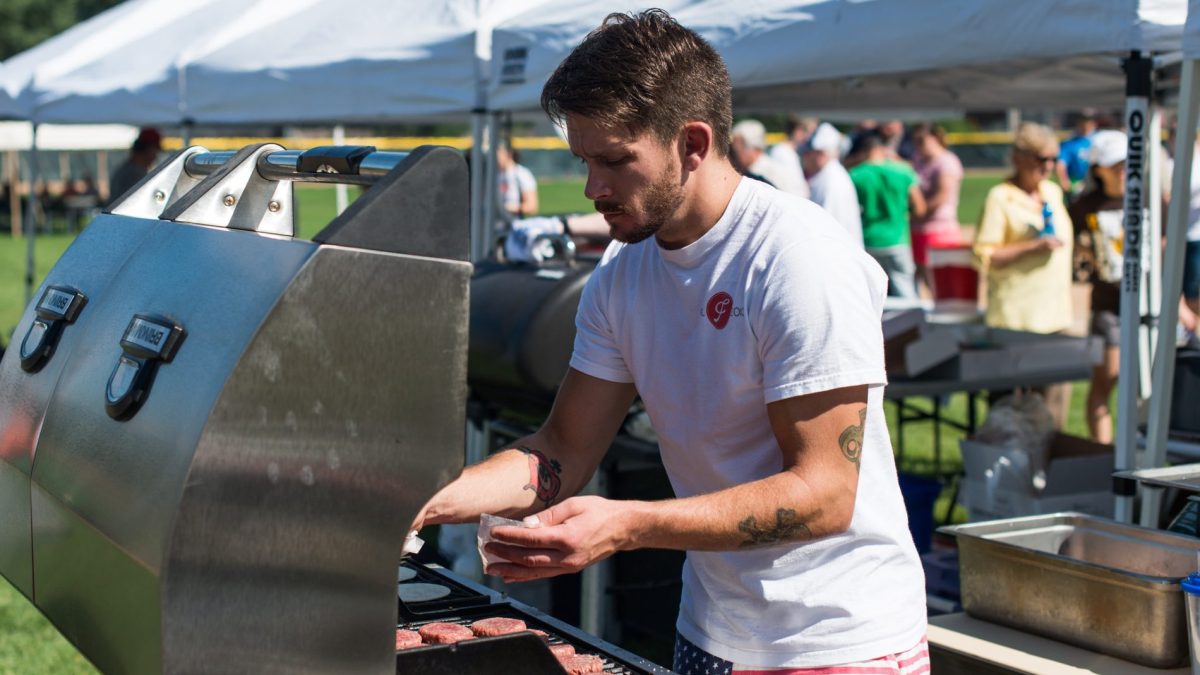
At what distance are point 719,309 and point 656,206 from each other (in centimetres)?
17

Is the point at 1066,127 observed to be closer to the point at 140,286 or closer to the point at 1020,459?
the point at 1020,459

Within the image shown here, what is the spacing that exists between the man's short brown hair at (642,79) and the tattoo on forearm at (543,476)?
582 mm

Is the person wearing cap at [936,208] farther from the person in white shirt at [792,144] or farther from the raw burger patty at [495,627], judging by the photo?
the raw burger patty at [495,627]

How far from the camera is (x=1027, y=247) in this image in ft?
23.1

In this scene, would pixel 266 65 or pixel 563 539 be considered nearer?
pixel 563 539

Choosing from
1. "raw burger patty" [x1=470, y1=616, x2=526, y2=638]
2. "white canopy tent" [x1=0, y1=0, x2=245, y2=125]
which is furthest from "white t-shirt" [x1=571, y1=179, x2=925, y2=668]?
"white canopy tent" [x1=0, y1=0, x2=245, y2=125]

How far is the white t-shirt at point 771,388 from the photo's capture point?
1.77 meters

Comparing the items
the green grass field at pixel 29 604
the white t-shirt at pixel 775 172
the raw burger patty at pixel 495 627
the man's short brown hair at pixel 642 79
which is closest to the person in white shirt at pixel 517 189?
the green grass field at pixel 29 604

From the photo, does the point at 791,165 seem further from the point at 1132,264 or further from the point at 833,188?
the point at 1132,264

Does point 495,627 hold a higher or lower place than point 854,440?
lower

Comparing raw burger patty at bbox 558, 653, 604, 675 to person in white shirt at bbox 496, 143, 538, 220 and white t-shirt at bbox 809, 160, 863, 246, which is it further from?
person in white shirt at bbox 496, 143, 538, 220

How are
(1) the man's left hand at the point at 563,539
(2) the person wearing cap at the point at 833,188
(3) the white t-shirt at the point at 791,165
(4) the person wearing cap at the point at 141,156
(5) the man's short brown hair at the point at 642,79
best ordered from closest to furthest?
(1) the man's left hand at the point at 563,539, (5) the man's short brown hair at the point at 642,79, (2) the person wearing cap at the point at 833,188, (3) the white t-shirt at the point at 791,165, (4) the person wearing cap at the point at 141,156

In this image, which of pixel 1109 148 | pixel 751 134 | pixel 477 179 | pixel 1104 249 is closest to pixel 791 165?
pixel 751 134

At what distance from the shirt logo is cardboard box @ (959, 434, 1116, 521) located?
3.01 meters
